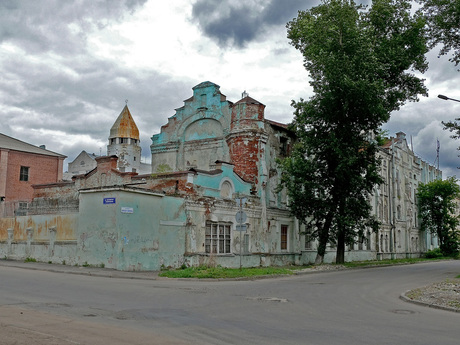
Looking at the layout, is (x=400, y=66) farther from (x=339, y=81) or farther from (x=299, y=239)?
(x=299, y=239)

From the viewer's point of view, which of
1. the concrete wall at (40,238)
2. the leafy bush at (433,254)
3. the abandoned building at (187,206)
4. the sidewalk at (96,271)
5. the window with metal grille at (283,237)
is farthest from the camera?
the leafy bush at (433,254)

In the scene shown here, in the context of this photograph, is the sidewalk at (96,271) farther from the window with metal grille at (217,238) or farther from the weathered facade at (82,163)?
the weathered facade at (82,163)

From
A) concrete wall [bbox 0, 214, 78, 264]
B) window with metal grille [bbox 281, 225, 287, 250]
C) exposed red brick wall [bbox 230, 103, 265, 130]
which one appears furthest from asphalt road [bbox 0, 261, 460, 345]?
window with metal grille [bbox 281, 225, 287, 250]

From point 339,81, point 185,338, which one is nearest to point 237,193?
point 339,81

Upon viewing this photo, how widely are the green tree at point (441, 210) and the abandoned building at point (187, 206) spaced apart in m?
23.0

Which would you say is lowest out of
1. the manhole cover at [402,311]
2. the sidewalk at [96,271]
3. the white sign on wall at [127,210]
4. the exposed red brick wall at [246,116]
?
the manhole cover at [402,311]

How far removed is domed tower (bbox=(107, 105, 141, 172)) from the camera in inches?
3526

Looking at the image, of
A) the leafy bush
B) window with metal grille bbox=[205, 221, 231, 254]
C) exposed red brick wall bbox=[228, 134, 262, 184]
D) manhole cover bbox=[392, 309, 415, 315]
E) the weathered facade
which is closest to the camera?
manhole cover bbox=[392, 309, 415, 315]

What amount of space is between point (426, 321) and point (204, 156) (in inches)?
904

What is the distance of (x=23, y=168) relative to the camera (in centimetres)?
3872

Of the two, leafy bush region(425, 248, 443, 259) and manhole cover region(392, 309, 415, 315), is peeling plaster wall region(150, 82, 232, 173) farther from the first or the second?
leafy bush region(425, 248, 443, 259)

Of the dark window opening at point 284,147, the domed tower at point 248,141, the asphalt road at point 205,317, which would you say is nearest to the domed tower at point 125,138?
the dark window opening at point 284,147

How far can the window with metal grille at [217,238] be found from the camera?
24547 millimetres

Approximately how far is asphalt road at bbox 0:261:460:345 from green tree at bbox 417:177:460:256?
1898 inches
